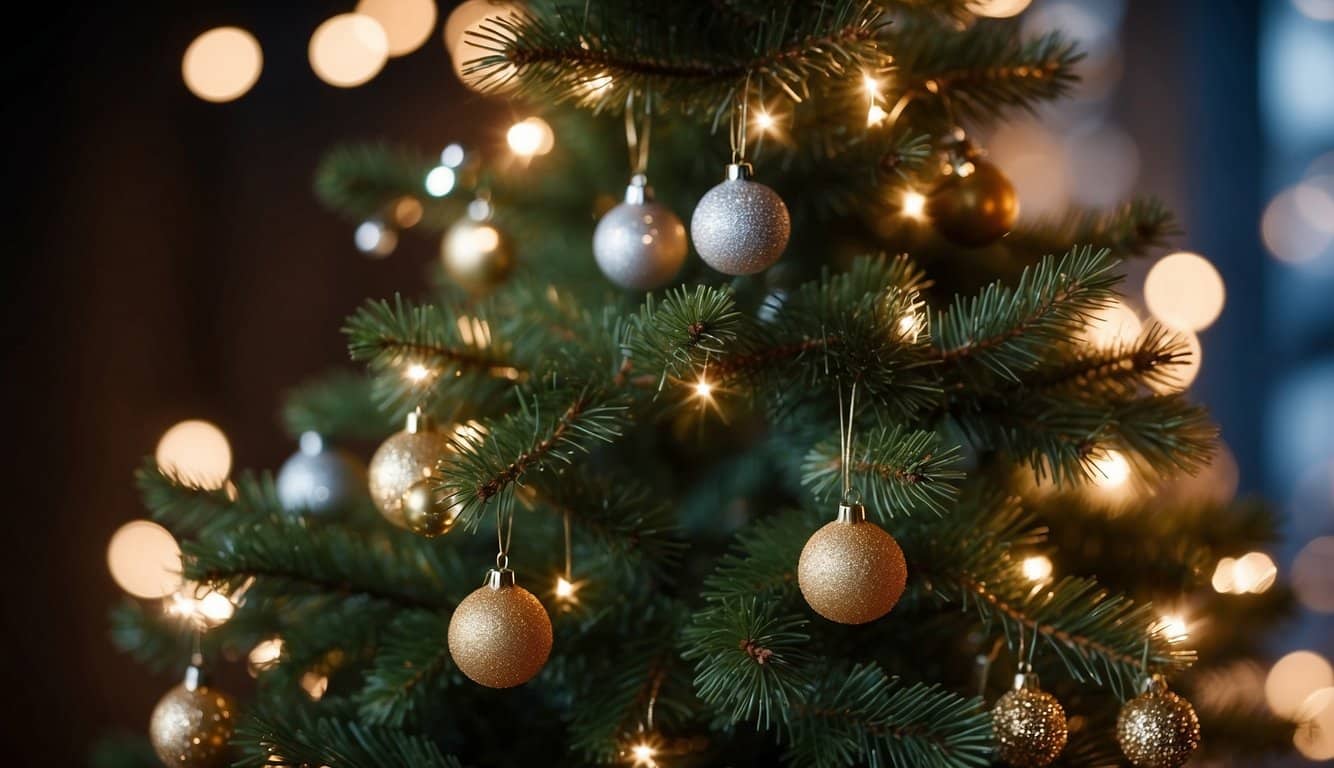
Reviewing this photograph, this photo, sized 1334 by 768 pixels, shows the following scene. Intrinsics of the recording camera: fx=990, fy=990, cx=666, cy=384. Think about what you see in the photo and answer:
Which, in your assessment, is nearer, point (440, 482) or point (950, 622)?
point (440, 482)

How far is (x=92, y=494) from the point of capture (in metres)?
1.08

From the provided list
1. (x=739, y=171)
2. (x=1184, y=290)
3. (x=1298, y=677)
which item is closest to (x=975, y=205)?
(x=739, y=171)

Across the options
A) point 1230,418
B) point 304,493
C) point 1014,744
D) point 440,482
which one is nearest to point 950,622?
point 1014,744

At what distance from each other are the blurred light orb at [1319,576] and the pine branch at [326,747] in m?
1.82

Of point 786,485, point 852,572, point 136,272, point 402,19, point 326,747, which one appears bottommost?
point 326,747

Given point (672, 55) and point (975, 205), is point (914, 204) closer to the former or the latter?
point (975, 205)

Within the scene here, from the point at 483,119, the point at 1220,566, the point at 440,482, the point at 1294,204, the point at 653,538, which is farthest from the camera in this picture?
the point at 1294,204

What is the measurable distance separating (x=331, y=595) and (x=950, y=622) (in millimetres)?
413


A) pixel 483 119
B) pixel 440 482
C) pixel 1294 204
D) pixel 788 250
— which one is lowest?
pixel 440 482

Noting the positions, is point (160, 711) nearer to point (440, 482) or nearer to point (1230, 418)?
point (440, 482)

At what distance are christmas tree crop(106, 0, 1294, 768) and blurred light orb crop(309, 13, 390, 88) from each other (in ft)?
1.68

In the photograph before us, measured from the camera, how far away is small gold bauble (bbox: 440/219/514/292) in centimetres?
82

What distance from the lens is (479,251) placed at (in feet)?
2.68

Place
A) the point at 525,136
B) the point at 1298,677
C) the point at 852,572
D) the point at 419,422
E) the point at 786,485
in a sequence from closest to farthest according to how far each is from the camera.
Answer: the point at 852,572
the point at 419,422
the point at 525,136
the point at 786,485
the point at 1298,677
